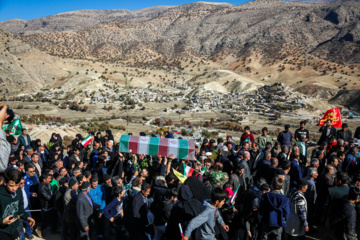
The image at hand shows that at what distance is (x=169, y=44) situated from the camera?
107 metres

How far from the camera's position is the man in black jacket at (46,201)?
5.80 metres

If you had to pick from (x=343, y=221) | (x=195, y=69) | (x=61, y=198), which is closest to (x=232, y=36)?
(x=195, y=69)

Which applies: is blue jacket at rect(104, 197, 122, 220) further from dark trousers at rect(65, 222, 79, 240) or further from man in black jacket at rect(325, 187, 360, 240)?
man in black jacket at rect(325, 187, 360, 240)

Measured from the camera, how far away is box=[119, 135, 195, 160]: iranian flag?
785cm

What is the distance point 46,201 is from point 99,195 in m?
1.30

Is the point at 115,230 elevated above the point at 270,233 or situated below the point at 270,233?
below

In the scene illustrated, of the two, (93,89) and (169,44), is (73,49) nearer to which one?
(169,44)

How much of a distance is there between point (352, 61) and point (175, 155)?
85.6m

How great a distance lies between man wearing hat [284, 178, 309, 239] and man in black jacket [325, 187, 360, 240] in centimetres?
43

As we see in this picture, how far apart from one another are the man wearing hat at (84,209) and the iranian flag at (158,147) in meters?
2.83

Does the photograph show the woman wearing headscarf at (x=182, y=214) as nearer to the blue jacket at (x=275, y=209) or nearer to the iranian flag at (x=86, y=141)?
the blue jacket at (x=275, y=209)

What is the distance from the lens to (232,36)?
10656 cm

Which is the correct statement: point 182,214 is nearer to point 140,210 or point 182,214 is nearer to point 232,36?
point 140,210

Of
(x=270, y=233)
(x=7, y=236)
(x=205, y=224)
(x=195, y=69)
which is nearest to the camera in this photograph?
(x=7, y=236)
